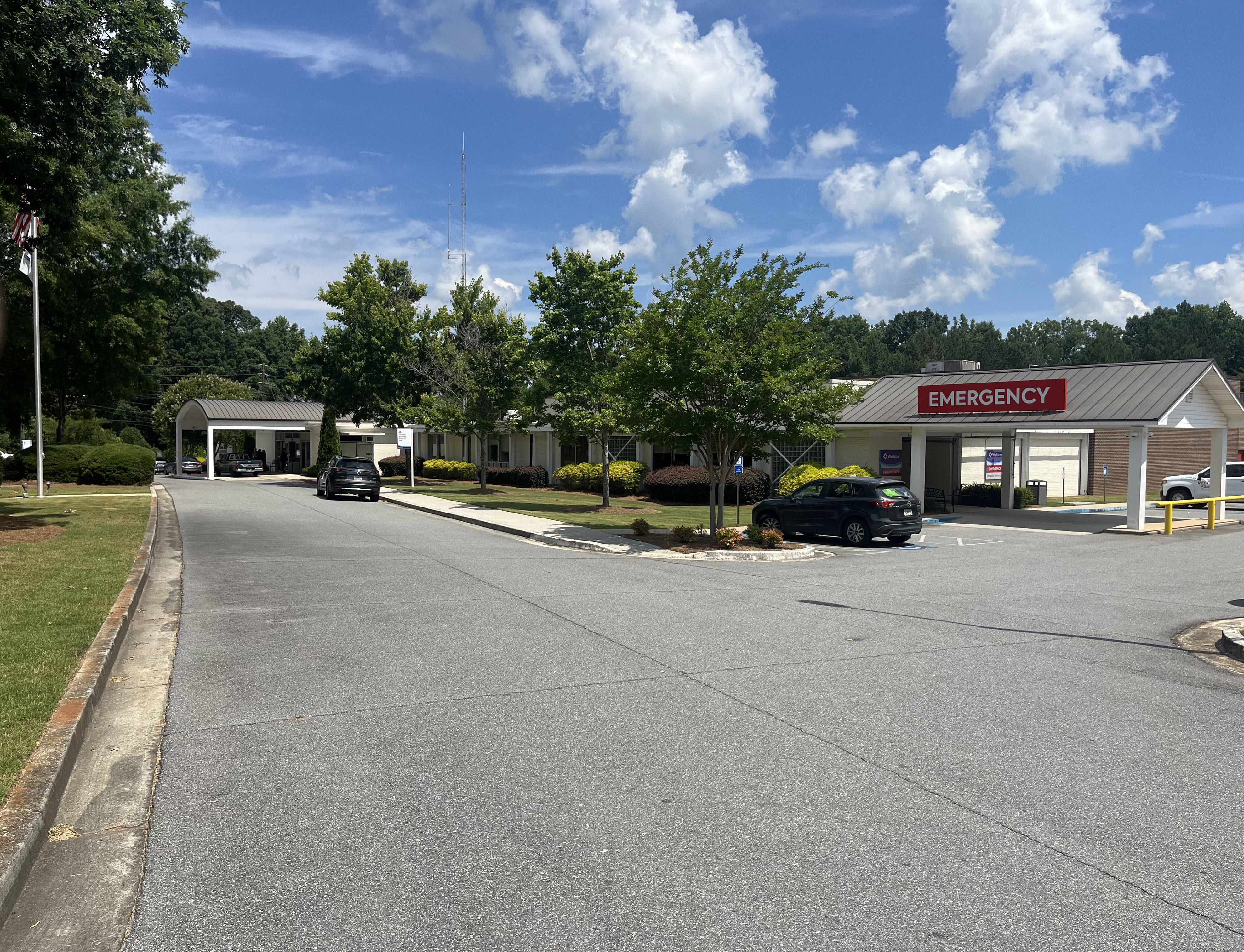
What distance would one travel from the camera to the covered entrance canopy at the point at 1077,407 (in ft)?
79.6

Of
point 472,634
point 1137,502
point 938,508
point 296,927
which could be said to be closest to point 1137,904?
point 296,927

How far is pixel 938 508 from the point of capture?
31.9 m

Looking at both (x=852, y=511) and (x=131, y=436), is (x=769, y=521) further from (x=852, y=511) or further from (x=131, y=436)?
(x=131, y=436)

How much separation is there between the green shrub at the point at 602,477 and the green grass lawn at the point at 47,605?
17.2 meters

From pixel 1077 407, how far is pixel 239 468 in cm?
4773

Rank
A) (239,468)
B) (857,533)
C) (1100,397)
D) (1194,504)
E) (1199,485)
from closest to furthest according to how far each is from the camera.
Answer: (857,533) → (1100,397) → (1194,504) → (1199,485) → (239,468)

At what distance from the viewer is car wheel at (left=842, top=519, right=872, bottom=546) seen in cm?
2081

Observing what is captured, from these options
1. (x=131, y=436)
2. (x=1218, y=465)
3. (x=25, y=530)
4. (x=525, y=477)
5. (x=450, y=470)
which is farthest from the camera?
(x=131, y=436)

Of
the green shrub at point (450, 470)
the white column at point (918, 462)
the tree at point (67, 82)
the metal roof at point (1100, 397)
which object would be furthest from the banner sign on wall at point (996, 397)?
the green shrub at point (450, 470)

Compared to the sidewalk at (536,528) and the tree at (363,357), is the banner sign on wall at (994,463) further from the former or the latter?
the tree at (363,357)

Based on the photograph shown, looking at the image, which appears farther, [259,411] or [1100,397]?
[259,411]

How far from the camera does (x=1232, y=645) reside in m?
9.32

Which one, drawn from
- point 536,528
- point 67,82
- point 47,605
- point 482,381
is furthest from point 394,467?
point 47,605

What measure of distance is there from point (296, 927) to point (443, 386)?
37.8m
